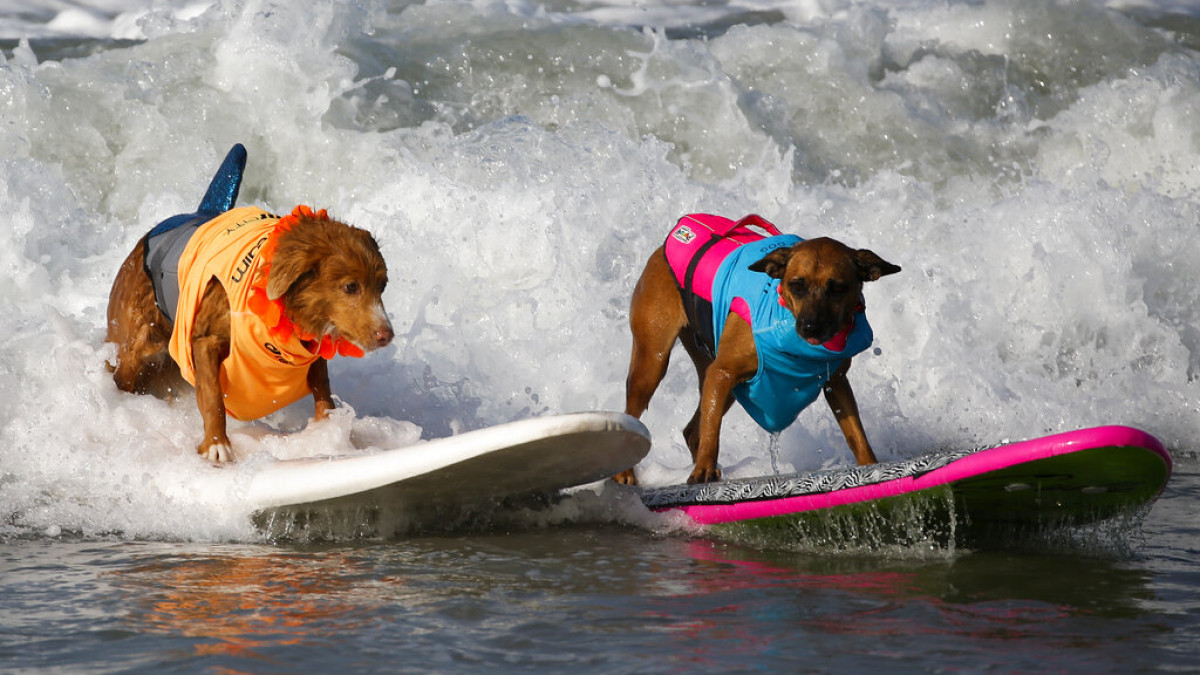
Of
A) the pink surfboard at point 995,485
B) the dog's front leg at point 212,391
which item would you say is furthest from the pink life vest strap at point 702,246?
the dog's front leg at point 212,391

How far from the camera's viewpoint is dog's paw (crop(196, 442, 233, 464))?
5527 millimetres

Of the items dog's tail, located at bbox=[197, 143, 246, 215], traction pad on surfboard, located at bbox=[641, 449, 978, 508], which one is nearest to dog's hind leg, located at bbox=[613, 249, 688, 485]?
traction pad on surfboard, located at bbox=[641, 449, 978, 508]

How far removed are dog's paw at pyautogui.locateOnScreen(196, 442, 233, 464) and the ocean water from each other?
7 centimetres

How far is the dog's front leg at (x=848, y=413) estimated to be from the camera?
5.52 meters

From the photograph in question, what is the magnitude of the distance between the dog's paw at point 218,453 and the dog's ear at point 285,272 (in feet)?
2.51

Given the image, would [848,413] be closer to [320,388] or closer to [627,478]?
[627,478]

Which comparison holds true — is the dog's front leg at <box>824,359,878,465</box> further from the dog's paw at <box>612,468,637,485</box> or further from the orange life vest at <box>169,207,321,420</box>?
the orange life vest at <box>169,207,321,420</box>

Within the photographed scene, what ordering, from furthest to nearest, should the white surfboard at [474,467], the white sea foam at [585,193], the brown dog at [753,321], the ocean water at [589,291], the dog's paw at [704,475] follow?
the white sea foam at [585,193] < the dog's paw at [704,475] < the brown dog at [753,321] < the white surfboard at [474,467] < the ocean water at [589,291]

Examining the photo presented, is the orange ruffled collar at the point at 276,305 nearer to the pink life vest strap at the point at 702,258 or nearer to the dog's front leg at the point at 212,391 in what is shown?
the dog's front leg at the point at 212,391

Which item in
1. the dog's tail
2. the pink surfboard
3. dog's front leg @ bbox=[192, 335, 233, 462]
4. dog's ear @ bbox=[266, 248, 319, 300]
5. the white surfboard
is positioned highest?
the dog's tail

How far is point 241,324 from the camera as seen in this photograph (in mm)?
5406

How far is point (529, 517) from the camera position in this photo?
17.9ft

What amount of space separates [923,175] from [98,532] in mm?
8451

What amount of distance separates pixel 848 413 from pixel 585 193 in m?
3.57
